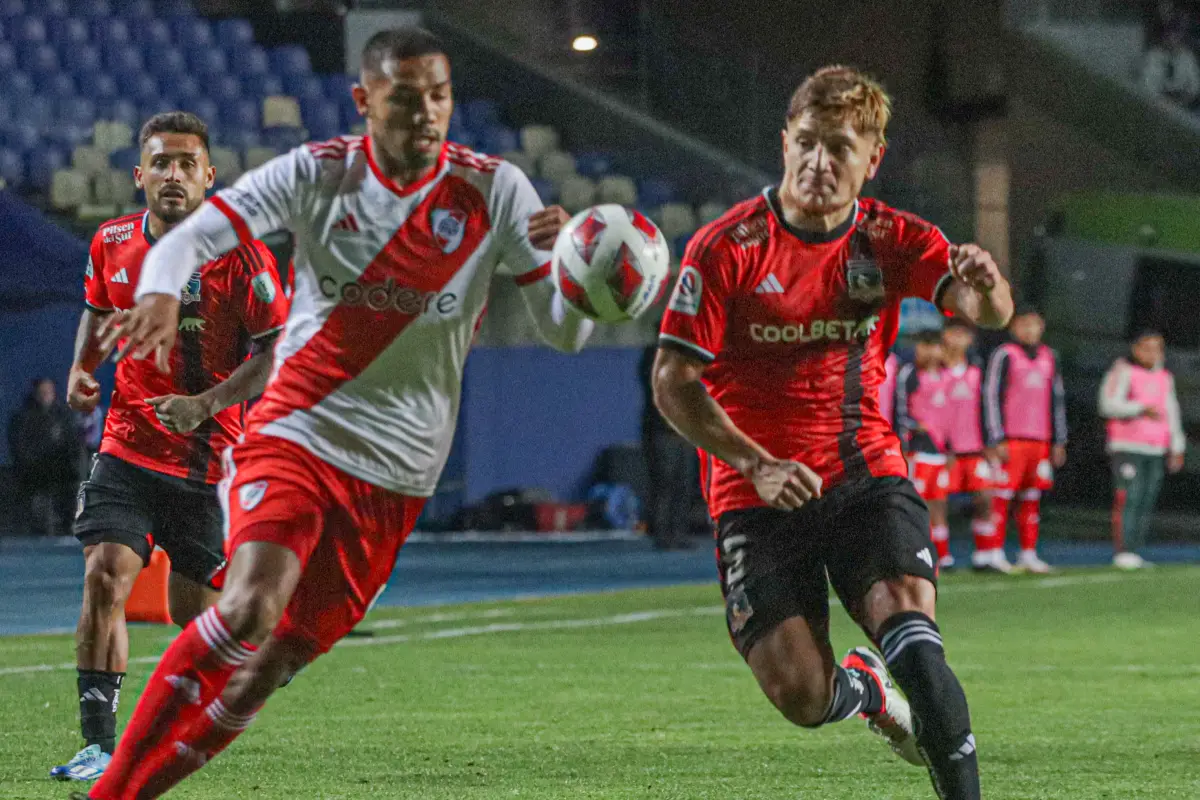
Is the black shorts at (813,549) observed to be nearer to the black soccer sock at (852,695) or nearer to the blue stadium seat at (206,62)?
the black soccer sock at (852,695)

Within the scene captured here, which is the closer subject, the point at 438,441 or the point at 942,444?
the point at 438,441

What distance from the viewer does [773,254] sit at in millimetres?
5742

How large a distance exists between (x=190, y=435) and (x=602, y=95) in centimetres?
1903

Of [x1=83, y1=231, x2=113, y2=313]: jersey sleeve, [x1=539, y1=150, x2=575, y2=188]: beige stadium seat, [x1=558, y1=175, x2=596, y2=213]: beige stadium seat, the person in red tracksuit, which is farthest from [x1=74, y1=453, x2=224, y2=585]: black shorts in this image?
[x1=539, y1=150, x2=575, y2=188]: beige stadium seat

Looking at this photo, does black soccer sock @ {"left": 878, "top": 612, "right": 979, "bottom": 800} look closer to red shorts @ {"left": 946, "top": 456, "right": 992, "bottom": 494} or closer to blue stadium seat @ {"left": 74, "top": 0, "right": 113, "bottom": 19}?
red shorts @ {"left": 946, "top": 456, "right": 992, "bottom": 494}

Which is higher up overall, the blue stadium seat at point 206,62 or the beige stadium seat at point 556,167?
the blue stadium seat at point 206,62

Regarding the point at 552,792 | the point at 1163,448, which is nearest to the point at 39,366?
the point at 1163,448

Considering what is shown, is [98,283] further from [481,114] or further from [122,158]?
[481,114]

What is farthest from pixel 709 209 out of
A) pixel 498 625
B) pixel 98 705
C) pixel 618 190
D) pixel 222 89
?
pixel 98 705

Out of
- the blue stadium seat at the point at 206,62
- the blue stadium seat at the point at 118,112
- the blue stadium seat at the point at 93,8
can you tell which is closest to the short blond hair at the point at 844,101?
the blue stadium seat at the point at 118,112

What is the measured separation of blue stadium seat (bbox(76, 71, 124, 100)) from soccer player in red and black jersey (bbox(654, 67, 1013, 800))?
20.2 m

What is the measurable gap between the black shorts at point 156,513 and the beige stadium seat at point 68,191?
1551cm

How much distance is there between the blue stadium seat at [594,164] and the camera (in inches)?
997

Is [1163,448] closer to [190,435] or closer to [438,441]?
[190,435]
